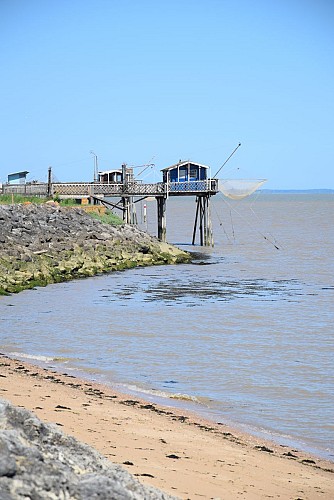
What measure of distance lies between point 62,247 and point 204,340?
16494 millimetres

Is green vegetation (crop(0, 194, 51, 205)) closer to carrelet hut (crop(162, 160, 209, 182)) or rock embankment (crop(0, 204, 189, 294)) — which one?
rock embankment (crop(0, 204, 189, 294))

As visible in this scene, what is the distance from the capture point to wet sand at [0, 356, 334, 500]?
861cm

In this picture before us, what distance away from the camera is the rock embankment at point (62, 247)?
102 feet

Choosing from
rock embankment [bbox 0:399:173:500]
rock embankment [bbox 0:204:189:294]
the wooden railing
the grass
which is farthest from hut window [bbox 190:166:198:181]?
rock embankment [bbox 0:399:173:500]

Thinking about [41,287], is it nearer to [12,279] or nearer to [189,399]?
[12,279]

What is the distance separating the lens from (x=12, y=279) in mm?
29281

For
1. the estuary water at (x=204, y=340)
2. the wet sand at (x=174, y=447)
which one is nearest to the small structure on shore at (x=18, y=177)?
the estuary water at (x=204, y=340)

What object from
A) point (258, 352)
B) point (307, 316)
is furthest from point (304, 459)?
point (307, 316)

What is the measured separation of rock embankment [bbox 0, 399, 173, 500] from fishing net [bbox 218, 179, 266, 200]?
4300 centimetres

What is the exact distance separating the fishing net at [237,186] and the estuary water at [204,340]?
13.5 metres

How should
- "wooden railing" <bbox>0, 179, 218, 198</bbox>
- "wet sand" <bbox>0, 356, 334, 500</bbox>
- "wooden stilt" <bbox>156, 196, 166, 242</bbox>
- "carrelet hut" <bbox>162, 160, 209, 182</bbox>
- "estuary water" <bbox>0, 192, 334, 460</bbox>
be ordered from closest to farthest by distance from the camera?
"wet sand" <bbox>0, 356, 334, 500</bbox>, "estuary water" <bbox>0, 192, 334, 460</bbox>, "wooden stilt" <bbox>156, 196, 166, 242</bbox>, "wooden railing" <bbox>0, 179, 218, 198</bbox>, "carrelet hut" <bbox>162, 160, 209, 182</bbox>

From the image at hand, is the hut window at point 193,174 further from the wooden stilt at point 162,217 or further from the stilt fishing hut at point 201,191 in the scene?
the wooden stilt at point 162,217

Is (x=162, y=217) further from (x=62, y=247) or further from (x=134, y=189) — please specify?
(x=62, y=247)

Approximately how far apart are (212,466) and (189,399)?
4.42m
